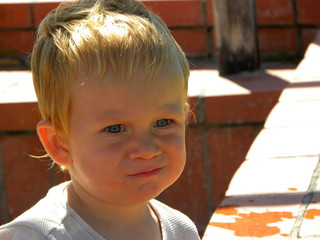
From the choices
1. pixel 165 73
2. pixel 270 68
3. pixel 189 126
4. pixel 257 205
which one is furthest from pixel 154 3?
pixel 165 73

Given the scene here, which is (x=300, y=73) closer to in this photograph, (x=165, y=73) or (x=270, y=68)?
(x=270, y=68)

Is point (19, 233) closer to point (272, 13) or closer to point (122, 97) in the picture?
point (122, 97)

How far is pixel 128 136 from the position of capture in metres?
1.89

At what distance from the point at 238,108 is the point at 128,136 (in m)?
1.99

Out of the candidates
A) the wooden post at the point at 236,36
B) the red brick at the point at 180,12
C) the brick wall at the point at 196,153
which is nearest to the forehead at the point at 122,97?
the brick wall at the point at 196,153

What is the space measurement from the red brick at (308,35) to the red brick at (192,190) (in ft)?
3.90

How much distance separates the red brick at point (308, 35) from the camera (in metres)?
4.71

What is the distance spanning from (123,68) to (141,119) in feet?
0.38

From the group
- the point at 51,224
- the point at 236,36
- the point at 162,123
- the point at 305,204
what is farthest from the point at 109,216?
the point at 236,36

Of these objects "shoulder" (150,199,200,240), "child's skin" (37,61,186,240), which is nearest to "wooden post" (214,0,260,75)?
"shoulder" (150,199,200,240)

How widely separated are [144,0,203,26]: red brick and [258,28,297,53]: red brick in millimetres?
345

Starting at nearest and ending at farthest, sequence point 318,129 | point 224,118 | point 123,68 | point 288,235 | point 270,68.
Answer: point 123,68
point 288,235
point 318,129
point 224,118
point 270,68

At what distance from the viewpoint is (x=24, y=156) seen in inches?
151

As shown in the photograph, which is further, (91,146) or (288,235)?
(288,235)
